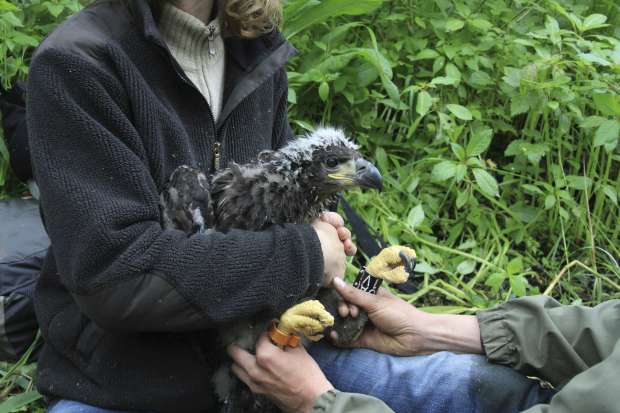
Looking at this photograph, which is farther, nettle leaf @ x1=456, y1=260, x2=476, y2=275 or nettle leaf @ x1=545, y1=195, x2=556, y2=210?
nettle leaf @ x1=545, y1=195, x2=556, y2=210

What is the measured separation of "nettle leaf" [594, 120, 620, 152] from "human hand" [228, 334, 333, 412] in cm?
221

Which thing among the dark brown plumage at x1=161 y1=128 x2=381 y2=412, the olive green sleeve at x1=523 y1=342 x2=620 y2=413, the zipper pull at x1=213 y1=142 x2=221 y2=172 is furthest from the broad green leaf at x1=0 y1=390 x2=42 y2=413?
the olive green sleeve at x1=523 y1=342 x2=620 y2=413

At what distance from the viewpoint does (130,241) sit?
2049mm

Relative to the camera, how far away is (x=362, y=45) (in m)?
4.74

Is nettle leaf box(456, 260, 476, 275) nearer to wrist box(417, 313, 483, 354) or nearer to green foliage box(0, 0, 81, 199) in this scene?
wrist box(417, 313, 483, 354)

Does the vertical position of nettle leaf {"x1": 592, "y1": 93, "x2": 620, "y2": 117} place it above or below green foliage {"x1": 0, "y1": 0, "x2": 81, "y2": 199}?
below

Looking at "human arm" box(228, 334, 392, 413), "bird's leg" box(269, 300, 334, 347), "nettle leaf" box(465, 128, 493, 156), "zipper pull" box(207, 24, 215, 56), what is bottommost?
"nettle leaf" box(465, 128, 493, 156)

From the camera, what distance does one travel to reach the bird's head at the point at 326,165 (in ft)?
8.38

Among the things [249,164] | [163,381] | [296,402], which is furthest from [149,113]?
[296,402]

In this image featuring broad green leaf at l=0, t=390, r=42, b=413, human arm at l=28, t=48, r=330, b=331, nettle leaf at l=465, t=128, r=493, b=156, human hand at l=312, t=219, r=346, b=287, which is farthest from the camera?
nettle leaf at l=465, t=128, r=493, b=156

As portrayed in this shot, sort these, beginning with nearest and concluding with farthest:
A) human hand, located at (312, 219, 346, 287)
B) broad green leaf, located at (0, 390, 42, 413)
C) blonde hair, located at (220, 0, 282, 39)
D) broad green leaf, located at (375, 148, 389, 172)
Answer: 1. human hand, located at (312, 219, 346, 287)
2. blonde hair, located at (220, 0, 282, 39)
3. broad green leaf, located at (0, 390, 42, 413)
4. broad green leaf, located at (375, 148, 389, 172)

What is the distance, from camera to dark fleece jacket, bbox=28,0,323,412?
2047 millimetres

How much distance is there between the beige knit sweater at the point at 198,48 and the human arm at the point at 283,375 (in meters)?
0.85

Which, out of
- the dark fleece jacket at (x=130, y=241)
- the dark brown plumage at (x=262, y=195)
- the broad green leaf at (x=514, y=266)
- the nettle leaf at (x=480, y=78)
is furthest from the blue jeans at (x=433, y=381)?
the nettle leaf at (x=480, y=78)
